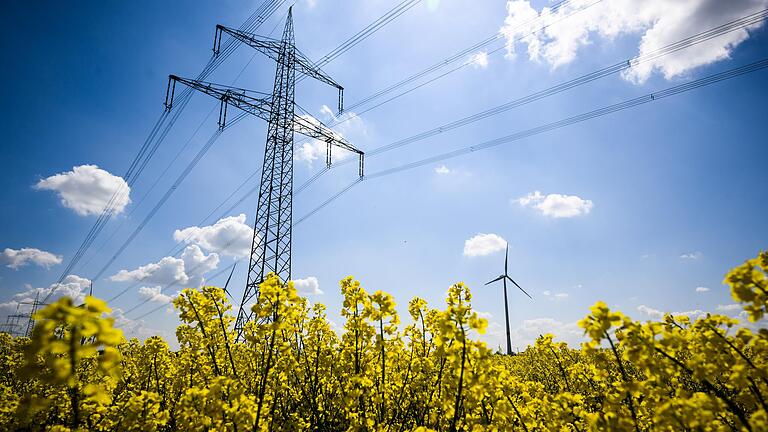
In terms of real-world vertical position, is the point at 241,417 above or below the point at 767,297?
below

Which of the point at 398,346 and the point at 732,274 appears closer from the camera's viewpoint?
the point at 732,274

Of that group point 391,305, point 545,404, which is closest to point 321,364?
point 391,305

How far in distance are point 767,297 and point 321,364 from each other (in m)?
5.61

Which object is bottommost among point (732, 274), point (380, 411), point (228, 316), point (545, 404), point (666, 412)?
point (380, 411)

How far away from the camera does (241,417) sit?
326cm

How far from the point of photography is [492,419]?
4.44 meters

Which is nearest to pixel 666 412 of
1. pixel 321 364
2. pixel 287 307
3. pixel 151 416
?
pixel 287 307

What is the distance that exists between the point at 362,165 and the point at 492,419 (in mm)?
19622

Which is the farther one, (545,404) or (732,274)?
(545,404)

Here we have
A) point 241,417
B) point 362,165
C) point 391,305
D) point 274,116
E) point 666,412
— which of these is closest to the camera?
point 666,412

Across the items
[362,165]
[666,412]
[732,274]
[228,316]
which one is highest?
[362,165]

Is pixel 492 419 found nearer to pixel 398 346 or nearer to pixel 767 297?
pixel 398 346

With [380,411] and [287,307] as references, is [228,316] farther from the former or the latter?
[380,411]

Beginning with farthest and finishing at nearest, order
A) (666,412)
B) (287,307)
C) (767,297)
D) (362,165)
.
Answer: (362,165) → (287,307) → (767,297) → (666,412)
